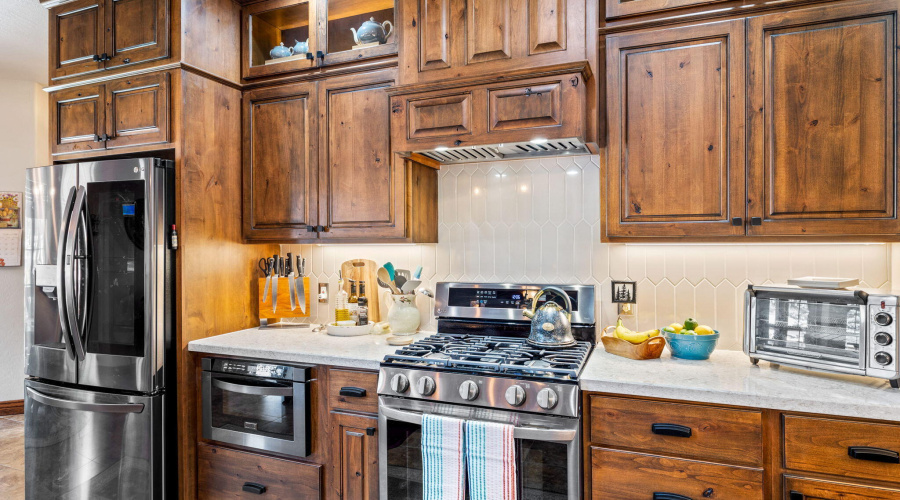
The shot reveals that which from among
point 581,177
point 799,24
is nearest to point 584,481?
point 581,177

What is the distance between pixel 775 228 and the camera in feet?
5.90

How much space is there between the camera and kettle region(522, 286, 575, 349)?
2.07m

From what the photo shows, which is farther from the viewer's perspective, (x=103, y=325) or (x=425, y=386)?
(x=103, y=325)

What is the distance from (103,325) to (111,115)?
100cm

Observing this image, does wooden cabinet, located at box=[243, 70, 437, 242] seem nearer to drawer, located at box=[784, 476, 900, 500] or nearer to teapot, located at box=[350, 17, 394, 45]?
teapot, located at box=[350, 17, 394, 45]

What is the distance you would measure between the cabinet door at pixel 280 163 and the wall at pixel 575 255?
Answer: 34 cm

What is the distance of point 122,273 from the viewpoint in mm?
2283

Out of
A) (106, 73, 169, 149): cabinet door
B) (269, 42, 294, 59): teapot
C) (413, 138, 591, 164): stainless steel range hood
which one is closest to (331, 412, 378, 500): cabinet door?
(413, 138, 591, 164): stainless steel range hood

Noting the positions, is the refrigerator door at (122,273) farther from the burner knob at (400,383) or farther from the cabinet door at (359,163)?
the burner knob at (400,383)

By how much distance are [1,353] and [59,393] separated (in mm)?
2581

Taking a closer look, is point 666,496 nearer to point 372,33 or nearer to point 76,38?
point 372,33

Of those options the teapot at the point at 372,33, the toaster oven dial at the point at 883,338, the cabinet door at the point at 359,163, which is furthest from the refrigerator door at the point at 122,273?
the toaster oven dial at the point at 883,338

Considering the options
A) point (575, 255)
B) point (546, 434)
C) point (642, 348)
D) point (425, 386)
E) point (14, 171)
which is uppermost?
point (14, 171)

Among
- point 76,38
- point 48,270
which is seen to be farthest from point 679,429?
point 76,38
